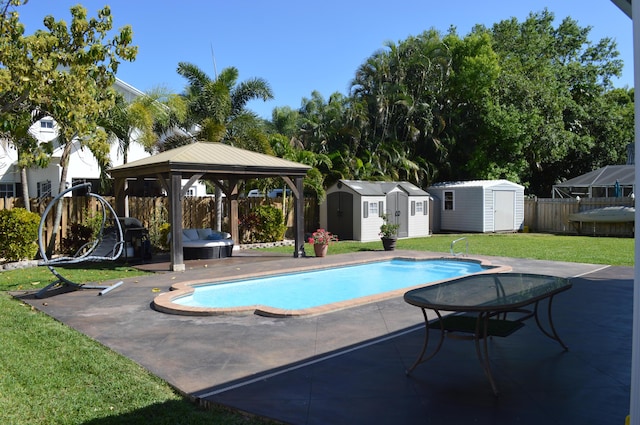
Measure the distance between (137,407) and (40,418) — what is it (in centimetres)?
69

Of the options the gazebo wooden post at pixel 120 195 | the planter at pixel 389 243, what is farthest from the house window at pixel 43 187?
the planter at pixel 389 243

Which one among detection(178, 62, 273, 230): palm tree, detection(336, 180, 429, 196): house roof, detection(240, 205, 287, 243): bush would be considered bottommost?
detection(240, 205, 287, 243): bush

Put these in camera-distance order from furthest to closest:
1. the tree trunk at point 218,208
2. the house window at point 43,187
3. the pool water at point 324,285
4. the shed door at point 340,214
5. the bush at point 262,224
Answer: the house window at point 43,187, the shed door at point 340,214, the bush at point 262,224, the tree trunk at point 218,208, the pool water at point 324,285

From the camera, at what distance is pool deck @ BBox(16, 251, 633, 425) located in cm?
406

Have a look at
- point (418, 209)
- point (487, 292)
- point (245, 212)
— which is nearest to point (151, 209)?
point (245, 212)

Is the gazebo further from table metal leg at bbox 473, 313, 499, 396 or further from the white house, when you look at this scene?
table metal leg at bbox 473, 313, 499, 396

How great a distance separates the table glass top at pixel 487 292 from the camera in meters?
4.59

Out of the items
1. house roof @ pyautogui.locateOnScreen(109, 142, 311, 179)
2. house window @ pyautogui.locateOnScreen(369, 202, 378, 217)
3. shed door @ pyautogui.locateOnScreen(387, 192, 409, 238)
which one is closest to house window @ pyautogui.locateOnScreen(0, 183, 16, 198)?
house roof @ pyautogui.locateOnScreen(109, 142, 311, 179)

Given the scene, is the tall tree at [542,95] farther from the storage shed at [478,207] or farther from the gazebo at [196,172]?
the gazebo at [196,172]

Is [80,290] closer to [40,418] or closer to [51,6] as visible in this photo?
[51,6]

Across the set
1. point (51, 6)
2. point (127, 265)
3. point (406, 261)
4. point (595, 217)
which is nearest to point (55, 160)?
point (127, 265)

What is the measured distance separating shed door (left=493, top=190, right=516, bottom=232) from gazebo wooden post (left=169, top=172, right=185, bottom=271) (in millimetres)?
16922

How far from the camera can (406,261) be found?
14727 millimetres

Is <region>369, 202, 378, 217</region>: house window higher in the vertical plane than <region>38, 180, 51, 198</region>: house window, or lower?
lower
